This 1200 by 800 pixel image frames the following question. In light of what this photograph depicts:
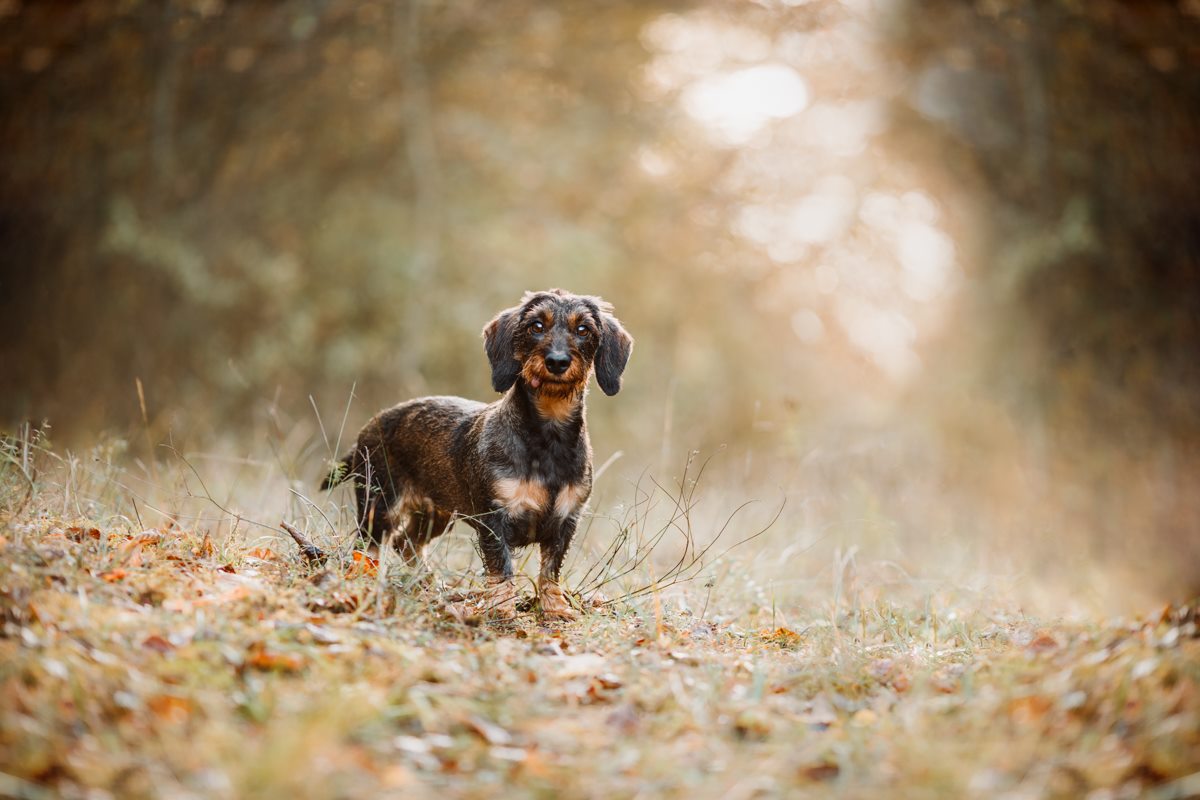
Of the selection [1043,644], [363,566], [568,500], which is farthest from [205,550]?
[1043,644]

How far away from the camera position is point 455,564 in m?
5.33

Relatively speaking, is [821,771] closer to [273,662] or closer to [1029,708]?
[1029,708]

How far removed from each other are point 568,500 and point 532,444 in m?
0.33

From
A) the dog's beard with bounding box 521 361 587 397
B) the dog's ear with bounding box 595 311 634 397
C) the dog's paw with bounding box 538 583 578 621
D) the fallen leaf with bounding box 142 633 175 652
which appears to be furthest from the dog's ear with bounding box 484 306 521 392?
the fallen leaf with bounding box 142 633 175 652

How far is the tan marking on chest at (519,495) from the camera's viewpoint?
4.58m

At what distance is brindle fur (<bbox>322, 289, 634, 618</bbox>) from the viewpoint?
455 centimetres

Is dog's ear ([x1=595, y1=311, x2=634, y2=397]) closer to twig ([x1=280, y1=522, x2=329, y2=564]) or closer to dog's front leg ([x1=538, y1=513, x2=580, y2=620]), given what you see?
dog's front leg ([x1=538, y1=513, x2=580, y2=620])

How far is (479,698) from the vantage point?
2.92 meters

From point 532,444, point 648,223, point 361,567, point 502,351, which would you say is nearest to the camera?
point 361,567

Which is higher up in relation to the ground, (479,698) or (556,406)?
(556,406)

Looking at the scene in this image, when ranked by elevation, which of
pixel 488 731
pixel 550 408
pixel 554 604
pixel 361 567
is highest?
pixel 550 408

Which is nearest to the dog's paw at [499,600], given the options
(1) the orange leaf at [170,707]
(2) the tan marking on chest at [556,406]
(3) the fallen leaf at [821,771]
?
(2) the tan marking on chest at [556,406]

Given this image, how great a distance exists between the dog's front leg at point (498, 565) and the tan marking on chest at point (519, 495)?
0.06 meters

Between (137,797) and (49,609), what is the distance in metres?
1.15
